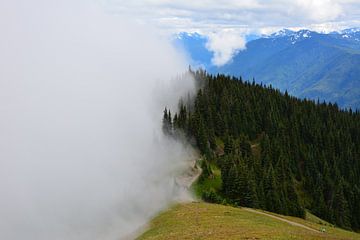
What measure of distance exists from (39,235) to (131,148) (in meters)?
60.5

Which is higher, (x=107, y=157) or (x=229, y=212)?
(x=229, y=212)

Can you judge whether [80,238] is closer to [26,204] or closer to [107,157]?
[26,204]

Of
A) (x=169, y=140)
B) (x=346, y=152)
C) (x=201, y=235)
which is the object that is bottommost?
(x=346, y=152)

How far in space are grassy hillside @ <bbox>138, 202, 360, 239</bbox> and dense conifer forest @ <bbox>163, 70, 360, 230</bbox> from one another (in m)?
17.9

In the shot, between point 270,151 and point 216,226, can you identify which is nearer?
point 216,226

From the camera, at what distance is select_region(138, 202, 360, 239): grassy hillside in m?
47.9

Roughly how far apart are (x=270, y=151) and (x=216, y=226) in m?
89.1

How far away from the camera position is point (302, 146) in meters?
169

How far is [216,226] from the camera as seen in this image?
59.2 metres

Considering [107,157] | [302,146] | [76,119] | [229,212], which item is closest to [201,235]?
[229,212]

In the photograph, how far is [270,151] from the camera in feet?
474

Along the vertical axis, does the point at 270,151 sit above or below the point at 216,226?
below

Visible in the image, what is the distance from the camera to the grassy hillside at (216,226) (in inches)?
1885

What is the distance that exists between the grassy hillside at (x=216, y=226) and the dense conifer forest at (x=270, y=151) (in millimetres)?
17925
